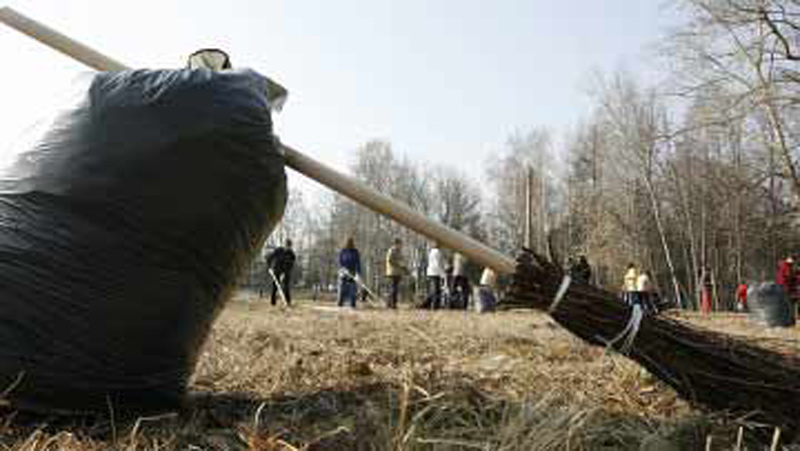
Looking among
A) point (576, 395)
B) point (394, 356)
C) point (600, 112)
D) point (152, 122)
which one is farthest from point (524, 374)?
point (600, 112)

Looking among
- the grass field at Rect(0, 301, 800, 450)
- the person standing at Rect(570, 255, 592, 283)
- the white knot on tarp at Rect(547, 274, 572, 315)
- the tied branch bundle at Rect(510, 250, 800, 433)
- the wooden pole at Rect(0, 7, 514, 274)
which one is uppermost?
the wooden pole at Rect(0, 7, 514, 274)

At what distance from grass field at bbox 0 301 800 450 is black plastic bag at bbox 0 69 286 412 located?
5.9 inches

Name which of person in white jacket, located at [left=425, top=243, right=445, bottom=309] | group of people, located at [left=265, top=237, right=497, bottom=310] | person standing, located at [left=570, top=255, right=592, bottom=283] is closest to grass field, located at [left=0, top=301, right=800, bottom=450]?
person standing, located at [left=570, top=255, right=592, bottom=283]

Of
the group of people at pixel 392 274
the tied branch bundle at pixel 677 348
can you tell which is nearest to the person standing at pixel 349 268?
the group of people at pixel 392 274

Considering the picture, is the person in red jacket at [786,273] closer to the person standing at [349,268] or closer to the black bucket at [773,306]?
the black bucket at [773,306]

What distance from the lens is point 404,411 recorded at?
1260 millimetres

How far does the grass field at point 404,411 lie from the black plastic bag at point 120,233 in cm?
15

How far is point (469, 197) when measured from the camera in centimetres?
5122

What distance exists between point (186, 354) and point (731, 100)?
18.2 metres

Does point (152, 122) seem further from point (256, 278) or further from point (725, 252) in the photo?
point (256, 278)

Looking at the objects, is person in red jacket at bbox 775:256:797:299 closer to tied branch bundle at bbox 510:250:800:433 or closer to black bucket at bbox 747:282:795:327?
black bucket at bbox 747:282:795:327

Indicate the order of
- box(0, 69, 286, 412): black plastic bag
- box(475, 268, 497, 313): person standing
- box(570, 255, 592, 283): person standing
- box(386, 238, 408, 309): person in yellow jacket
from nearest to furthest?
box(0, 69, 286, 412): black plastic bag, box(570, 255, 592, 283): person standing, box(386, 238, 408, 309): person in yellow jacket, box(475, 268, 497, 313): person standing

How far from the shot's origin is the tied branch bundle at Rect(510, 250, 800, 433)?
177cm

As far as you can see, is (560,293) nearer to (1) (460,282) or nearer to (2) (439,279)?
(2) (439,279)
